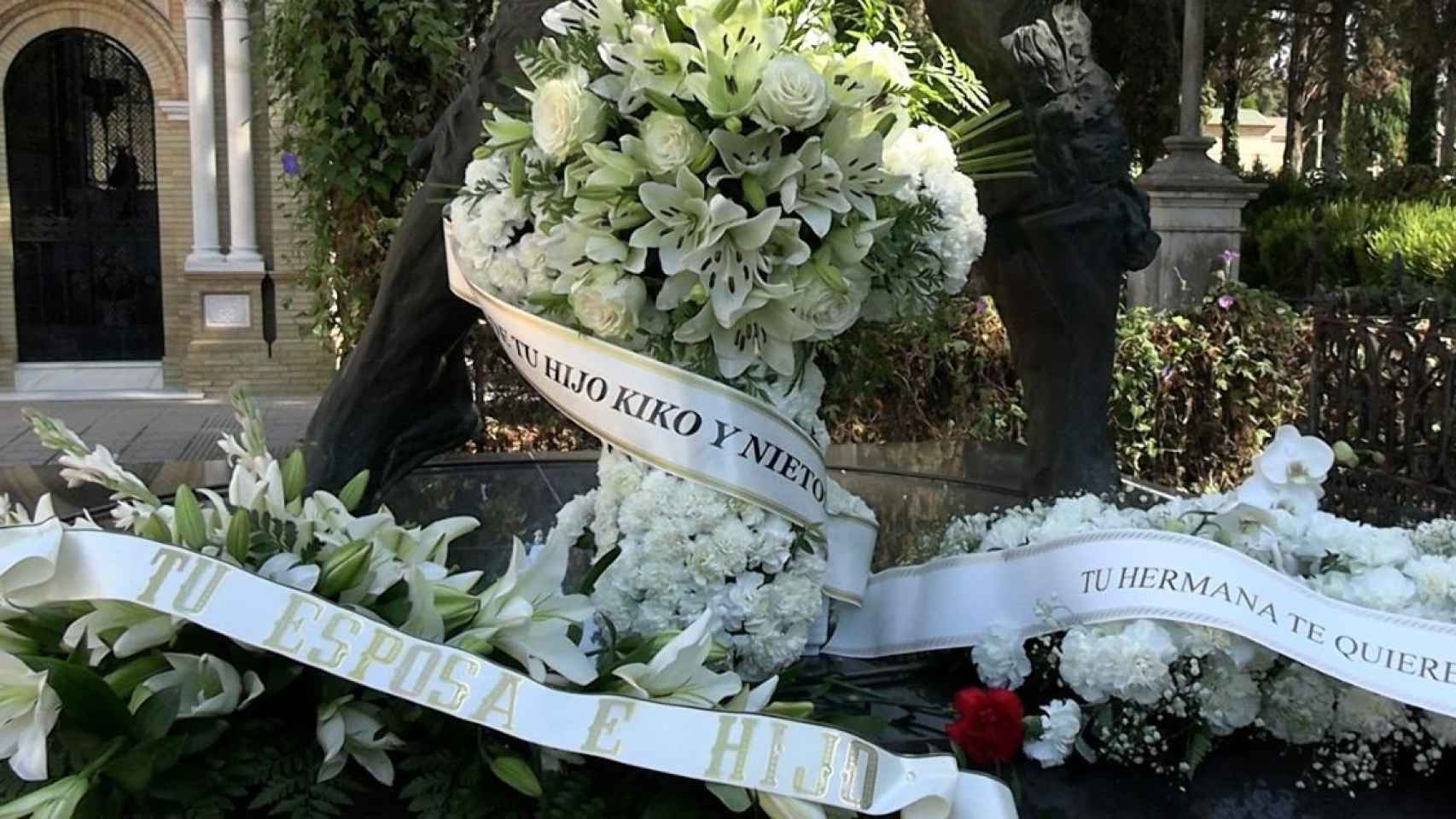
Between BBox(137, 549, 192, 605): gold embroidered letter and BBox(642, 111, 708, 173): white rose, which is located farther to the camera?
BBox(642, 111, 708, 173): white rose

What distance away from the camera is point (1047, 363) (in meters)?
2.79

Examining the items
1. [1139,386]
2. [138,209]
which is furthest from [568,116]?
[138,209]

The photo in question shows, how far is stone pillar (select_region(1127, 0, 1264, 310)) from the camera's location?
932 centimetres

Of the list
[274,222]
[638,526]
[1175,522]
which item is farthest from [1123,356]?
[274,222]

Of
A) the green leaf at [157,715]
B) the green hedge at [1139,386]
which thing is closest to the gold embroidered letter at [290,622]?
the green leaf at [157,715]

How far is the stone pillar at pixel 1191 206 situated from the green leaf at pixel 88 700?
329 inches

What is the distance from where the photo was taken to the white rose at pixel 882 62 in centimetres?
186

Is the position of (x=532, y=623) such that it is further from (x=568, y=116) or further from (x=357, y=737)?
(x=568, y=116)

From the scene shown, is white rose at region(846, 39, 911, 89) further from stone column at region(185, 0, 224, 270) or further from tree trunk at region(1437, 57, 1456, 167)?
tree trunk at region(1437, 57, 1456, 167)

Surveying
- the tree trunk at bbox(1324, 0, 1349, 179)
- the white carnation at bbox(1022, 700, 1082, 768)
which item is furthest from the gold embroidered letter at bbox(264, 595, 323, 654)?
the tree trunk at bbox(1324, 0, 1349, 179)

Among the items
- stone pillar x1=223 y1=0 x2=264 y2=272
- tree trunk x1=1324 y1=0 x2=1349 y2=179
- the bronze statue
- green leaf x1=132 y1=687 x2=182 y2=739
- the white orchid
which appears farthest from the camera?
tree trunk x1=1324 y1=0 x2=1349 y2=179

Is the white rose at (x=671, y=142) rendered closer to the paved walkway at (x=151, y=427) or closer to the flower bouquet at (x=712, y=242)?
the flower bouquet at (x=712, y=242)

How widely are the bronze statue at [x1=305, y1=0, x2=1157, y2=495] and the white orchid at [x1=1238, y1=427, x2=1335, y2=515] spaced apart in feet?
2.06

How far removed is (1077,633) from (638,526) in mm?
598
